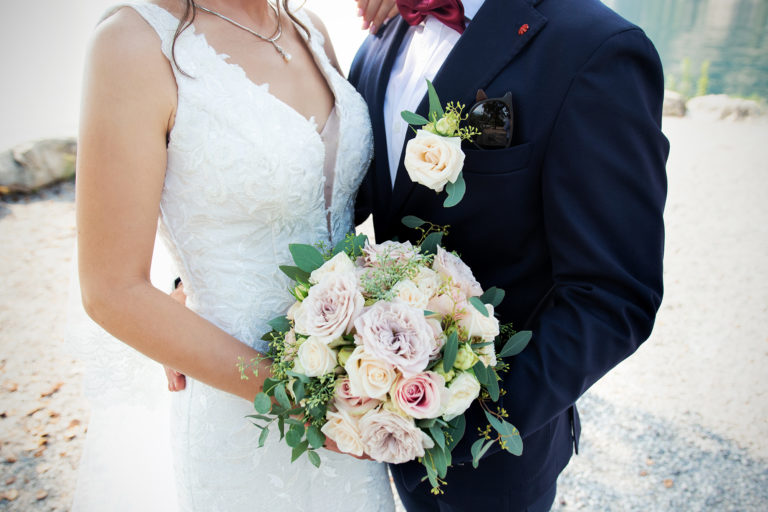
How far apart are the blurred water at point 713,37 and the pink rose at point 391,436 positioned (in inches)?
462

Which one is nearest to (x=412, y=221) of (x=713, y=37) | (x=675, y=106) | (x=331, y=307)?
(x=331, y=307)

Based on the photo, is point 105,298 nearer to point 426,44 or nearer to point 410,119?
point 410,119

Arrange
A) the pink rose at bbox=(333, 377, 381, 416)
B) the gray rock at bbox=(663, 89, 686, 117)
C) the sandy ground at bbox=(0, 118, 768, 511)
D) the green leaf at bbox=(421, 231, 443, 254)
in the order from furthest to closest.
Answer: the gray rock at bbox=(663, 89, 686, 117) < the sandy ground at bbox=(0, 118, 768, 511) < the green leaf at bbox=(421, 231, 443, 254) < the pink rose at bbox=(333, 377, 381, 416)

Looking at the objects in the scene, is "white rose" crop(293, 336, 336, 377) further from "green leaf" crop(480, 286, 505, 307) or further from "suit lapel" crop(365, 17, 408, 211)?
"suit lapel" crop(365, 17, 408, 211)

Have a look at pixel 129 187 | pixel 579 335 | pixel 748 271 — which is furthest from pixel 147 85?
pixel 748 271

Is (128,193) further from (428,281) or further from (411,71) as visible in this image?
(411,71)

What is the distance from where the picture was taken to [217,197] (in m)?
1.51

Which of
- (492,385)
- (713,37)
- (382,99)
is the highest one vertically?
(382,99)

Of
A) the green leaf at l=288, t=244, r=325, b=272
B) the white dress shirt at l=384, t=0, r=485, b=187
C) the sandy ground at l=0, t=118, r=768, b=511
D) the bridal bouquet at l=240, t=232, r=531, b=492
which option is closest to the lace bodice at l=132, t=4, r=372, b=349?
the white dress shirt at l=384, t=0, r=485, b=187

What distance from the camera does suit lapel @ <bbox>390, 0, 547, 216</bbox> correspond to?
139 cm

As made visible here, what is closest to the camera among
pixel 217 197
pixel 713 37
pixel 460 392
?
pixel 460 392

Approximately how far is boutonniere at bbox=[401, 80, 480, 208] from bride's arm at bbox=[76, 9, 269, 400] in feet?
2.19

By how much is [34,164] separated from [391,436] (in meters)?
7.88

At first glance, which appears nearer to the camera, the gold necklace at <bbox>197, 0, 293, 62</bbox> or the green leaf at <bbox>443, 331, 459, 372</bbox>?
the green leaf at <bbox>443, 331, 459, 372</bbox>
